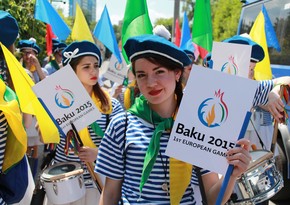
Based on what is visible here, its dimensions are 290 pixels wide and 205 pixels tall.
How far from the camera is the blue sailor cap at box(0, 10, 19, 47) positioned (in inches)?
82.7

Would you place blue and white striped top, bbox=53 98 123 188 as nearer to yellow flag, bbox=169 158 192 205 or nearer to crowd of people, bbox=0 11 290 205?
crowd of people, bbox=0 11 290 205

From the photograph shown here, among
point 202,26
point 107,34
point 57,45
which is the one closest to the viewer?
point 202,26

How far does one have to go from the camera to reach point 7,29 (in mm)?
2129

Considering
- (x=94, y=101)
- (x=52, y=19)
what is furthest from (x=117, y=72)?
(x=94, y=101)

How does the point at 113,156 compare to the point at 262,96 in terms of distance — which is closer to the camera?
the point at 113,156

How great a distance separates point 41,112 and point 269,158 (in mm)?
1687

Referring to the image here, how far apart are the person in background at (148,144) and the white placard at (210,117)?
0.64ft

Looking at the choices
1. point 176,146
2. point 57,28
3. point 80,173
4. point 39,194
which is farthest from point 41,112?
point 57,28

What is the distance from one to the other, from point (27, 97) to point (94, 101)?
697 mm

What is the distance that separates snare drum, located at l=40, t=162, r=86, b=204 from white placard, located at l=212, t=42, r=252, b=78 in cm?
133

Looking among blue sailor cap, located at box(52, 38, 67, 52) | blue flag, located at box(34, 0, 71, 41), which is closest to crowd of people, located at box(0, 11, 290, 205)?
blue flag, located at box(34, 0, 71, 41)

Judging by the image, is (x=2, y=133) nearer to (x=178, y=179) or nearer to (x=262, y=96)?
(x=178, y=179)

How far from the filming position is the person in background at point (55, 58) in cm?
714

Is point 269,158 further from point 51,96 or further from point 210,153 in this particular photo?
point 51,96
